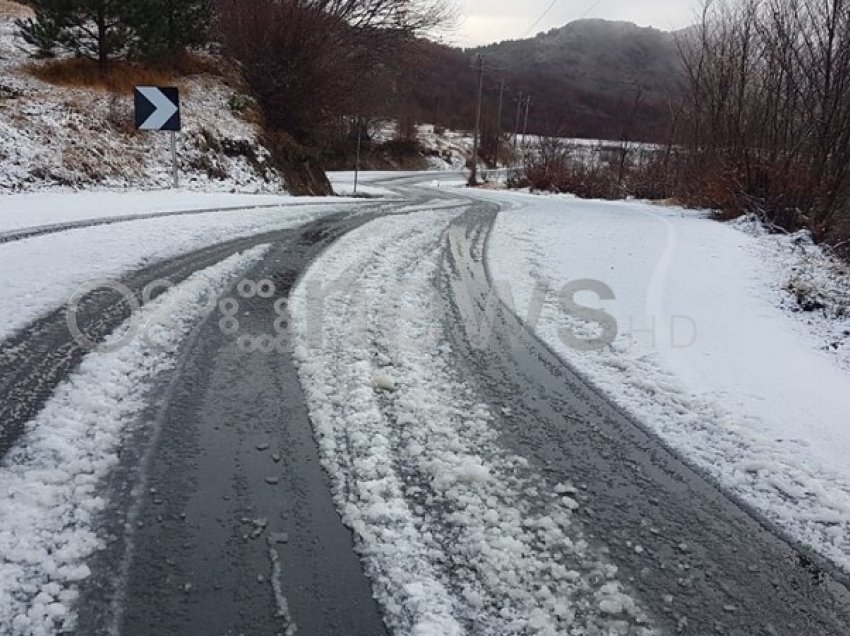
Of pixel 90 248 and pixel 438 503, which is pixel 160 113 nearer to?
pixel 90 248

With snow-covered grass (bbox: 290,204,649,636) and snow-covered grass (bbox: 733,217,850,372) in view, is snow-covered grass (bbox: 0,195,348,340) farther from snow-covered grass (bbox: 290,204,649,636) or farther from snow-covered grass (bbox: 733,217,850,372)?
snow-covered grass (bbox: 733,217,850,372)

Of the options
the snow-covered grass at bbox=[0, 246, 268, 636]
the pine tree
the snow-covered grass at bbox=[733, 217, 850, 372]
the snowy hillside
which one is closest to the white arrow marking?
the snowy hillside

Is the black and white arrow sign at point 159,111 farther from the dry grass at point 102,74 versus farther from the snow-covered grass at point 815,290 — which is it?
the snow-covered grass at point 815,290

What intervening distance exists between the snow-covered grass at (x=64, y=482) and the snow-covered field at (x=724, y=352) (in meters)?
2.89

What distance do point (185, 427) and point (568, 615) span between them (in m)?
2.00

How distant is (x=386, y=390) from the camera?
3.62 metres

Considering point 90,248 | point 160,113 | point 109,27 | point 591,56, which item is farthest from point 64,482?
point 591,56

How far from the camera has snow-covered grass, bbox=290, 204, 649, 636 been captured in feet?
6.75

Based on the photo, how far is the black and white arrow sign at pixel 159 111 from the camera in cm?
1145

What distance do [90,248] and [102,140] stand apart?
26.1 feet

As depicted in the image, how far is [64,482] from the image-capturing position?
243cm

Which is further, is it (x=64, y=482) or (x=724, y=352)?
(x=724, y=352)

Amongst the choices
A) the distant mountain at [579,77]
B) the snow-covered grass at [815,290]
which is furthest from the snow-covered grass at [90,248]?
the distant mountain at [579,77]

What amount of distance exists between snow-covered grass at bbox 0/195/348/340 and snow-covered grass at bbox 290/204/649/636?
1945 mm
